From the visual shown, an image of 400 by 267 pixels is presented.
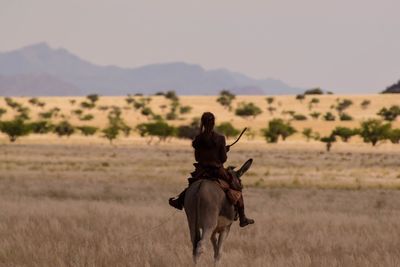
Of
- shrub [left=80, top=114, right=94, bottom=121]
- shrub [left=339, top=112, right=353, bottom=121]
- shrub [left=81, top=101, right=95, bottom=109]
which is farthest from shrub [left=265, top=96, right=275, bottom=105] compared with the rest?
shrub [left=80, top=114, right=94, bottom=121]

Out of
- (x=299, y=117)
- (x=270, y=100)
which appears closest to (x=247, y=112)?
(x=299, y=117)

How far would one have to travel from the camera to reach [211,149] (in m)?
10.6

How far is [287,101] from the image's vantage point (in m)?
144

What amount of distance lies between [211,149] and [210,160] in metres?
0.17

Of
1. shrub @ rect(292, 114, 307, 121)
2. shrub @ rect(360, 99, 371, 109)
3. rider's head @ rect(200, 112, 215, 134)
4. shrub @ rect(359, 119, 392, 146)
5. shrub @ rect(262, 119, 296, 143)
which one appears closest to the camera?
rider's head @ rect(200, 112, 215, 134)

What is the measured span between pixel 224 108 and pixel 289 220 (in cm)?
11898

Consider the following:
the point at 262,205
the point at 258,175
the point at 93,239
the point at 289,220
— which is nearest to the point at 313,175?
the point at 258,175

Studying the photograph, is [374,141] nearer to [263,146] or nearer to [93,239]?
[263,146]

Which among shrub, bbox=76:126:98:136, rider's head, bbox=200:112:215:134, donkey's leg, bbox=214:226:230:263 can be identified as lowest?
shrub, bbox=76:126:98:136

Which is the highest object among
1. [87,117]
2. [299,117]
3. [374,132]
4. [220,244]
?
[220,244]

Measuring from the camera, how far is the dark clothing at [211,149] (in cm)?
1048

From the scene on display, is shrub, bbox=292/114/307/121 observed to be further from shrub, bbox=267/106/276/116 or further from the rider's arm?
the rider's arm

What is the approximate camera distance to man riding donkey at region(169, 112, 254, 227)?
10391 millimetres

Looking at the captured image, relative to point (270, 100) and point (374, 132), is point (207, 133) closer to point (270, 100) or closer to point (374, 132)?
point (374, 132)
